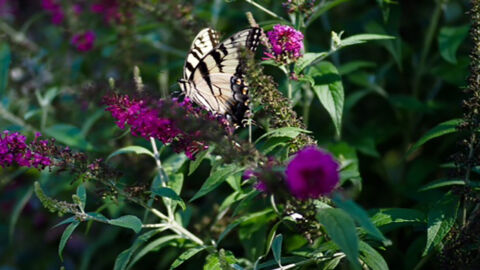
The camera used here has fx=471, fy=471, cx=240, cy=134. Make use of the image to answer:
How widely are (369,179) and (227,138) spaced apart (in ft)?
6.48

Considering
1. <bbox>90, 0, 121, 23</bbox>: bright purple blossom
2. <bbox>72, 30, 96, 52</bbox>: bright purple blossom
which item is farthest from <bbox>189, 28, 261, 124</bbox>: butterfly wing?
<bbox>72, 30, 96, 52</bbox>: bright purple blossom

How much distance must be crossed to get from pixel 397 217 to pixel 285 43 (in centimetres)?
81

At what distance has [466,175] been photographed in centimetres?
183

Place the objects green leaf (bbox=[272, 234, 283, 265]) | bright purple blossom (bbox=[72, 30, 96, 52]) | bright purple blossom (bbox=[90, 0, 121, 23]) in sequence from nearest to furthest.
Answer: green leaf (bbox=[272, 234, 283, 265])
bright purple blossom (bbox=[90, 0, 121, 23])
bright purple blossom (bbox=[72, 30, 96, 52])

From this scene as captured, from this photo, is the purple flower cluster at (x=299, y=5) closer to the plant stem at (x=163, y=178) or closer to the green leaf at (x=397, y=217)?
the plant stem at (x=163, y=178)

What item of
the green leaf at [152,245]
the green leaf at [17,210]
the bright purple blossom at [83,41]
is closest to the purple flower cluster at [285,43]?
the green leaf at [152,245]

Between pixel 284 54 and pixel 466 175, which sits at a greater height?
pixel 284 54

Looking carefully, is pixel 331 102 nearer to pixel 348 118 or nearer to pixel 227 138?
pixel 227 138

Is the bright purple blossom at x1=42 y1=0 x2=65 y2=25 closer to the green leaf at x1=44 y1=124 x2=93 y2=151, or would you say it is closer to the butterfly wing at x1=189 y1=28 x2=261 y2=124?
the green leaf at x1=44 y1=124 x2=93 y2=151

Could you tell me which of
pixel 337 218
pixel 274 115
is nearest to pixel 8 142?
pixel 274 115

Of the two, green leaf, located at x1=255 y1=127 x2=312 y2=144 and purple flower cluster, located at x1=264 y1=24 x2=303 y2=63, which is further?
purple flower cluster, located at x1=264 y1=24 x2=303 y2=63

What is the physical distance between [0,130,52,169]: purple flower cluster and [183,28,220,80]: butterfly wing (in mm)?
806

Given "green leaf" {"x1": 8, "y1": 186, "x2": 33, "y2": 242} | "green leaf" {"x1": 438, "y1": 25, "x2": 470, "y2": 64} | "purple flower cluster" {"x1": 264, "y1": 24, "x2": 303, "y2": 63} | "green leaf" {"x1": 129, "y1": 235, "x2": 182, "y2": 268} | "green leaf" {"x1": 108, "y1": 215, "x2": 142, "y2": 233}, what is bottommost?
"green leaf" {"x1": 8, "y1": 186, "x2": 33, "y2": 242}

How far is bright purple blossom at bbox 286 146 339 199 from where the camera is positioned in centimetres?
128
